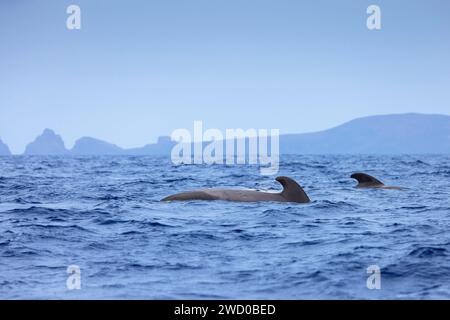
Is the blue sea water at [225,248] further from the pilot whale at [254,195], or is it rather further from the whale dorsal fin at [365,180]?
the whale dorsal fin at [365,180]

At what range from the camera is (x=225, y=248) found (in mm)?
11758

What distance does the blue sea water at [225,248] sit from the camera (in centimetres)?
873

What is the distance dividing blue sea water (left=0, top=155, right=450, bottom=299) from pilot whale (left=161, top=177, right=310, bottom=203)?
1.44 ft

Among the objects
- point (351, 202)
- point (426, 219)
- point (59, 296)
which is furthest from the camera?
point (351, 202)

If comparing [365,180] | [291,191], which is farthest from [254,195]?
[365,180]

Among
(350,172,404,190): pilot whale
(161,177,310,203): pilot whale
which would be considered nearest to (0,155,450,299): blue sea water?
(161,177,310,203): pilot whale

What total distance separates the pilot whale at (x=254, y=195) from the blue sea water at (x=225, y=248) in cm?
44

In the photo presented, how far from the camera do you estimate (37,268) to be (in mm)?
10109

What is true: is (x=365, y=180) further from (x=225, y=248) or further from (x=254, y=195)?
(x=225, y=248)

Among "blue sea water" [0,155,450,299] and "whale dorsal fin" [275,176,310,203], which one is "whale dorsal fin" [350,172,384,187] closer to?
"blue sea water" [0,155,450,299]
